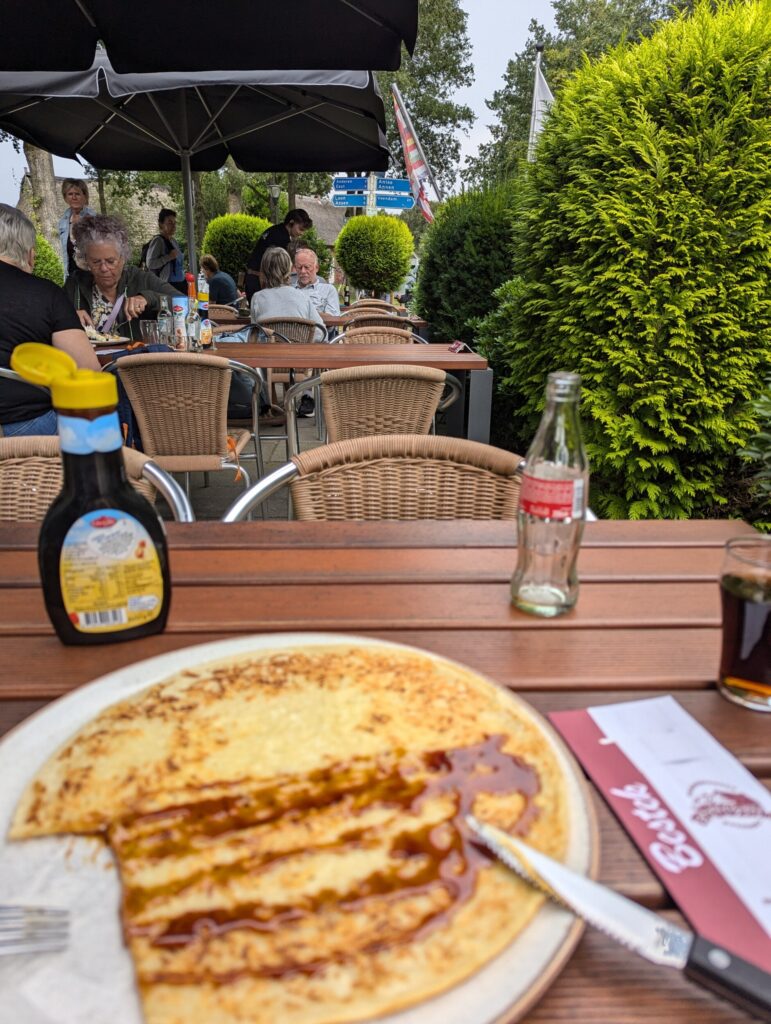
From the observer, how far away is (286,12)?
3.54 meters

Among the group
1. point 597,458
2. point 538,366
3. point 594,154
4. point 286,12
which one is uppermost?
point 286,12

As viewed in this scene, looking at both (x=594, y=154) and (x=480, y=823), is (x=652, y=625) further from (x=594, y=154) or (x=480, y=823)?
(x=594, y=154)

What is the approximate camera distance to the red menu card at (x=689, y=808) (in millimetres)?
512

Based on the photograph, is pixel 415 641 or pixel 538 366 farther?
pixel 538 366

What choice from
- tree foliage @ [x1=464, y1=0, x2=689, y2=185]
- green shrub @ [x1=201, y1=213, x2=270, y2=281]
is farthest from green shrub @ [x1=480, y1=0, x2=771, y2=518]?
tree foliage @ [x1=464, y1=0, x2=689, y2=185]

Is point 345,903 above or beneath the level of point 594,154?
beneath

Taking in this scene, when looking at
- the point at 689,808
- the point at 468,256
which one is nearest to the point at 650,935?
the point at 689,808

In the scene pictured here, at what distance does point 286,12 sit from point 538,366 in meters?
2.25

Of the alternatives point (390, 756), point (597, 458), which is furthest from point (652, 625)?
point (597, 458)

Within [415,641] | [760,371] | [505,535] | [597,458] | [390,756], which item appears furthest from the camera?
[597,458]

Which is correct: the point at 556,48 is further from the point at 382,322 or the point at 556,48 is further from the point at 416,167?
the point at 382,322

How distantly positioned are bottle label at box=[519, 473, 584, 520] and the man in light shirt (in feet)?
21.3

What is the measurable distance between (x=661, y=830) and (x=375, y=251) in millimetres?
12829

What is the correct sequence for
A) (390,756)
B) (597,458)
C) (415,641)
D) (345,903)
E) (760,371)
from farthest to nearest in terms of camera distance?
(597,458)
(760,371)
(415,641)
(390,756)
(345,903)
